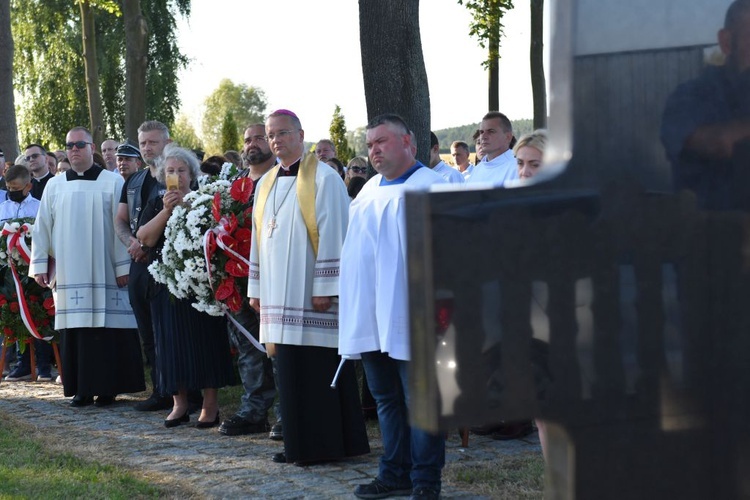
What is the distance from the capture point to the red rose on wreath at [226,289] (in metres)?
7.66

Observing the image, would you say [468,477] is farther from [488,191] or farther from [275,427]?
[488,191]

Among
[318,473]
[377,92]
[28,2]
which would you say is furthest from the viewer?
[28,2]

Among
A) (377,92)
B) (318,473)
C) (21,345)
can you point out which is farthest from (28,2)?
(318,473)

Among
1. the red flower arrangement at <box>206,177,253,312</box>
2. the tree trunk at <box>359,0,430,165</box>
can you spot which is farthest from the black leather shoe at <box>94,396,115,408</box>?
the tree trunk at <box>359,0,430,165</box>

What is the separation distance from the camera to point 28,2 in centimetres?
3300

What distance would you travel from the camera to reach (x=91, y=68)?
23.5 meters

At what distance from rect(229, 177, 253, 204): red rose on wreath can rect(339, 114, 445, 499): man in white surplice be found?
216cm

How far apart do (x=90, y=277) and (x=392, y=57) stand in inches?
134

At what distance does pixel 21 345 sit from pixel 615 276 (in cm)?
992

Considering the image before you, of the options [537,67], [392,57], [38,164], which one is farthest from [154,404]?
[537,67]

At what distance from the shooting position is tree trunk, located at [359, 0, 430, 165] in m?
8.34

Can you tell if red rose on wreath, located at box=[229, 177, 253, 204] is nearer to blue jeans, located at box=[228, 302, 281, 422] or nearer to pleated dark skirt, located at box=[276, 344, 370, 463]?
blue jeans, located at box=[228, 302, 281, 422]

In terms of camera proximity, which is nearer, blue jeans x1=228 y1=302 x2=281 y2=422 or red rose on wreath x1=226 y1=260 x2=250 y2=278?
red rose on wreath x1=226 y1=260 x2=250 y2=278

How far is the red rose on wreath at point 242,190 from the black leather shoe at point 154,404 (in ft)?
7.81
